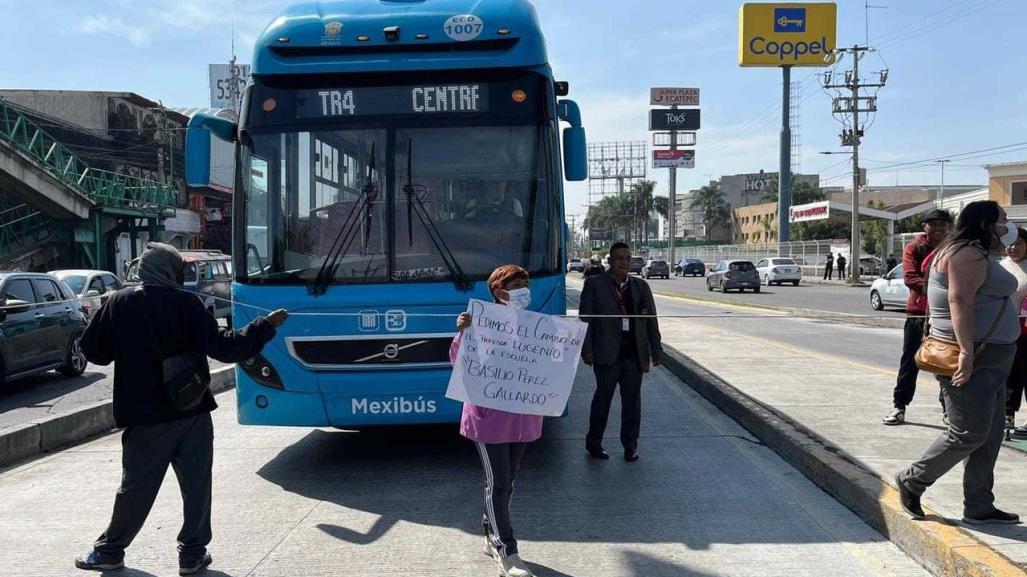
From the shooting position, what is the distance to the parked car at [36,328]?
35.1ft

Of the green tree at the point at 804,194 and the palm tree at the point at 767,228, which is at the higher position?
the green tree at the point at 804,194

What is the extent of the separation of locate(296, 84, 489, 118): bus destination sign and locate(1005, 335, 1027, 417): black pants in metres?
4.71

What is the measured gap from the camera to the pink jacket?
14.7ft

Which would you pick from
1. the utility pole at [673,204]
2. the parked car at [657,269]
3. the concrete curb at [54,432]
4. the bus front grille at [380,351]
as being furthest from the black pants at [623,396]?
the utility pole at [673,204]

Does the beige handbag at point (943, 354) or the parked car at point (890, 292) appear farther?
the parked car at point (890, 292)

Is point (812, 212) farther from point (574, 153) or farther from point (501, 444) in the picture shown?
point (501, 444)

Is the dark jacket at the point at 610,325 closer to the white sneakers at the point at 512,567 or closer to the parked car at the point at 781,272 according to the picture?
the white sneakers at the point at 512,567

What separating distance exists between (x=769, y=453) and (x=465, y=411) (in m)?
3.60

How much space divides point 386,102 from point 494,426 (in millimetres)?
2844

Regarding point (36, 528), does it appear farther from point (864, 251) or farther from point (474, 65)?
point (864, 251)

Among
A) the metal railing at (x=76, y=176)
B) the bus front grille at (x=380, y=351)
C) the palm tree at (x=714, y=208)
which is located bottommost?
the bus front grille at (x=380, y=351)

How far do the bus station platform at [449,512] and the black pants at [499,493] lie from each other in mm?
248

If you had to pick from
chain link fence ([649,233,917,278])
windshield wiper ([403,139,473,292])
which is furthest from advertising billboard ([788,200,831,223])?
windshield wiper ([403,139,473,292])

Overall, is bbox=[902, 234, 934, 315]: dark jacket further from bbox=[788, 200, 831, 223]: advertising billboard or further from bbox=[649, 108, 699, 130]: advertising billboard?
bbox=[649, 108, 699, 130]: advertising billboard
